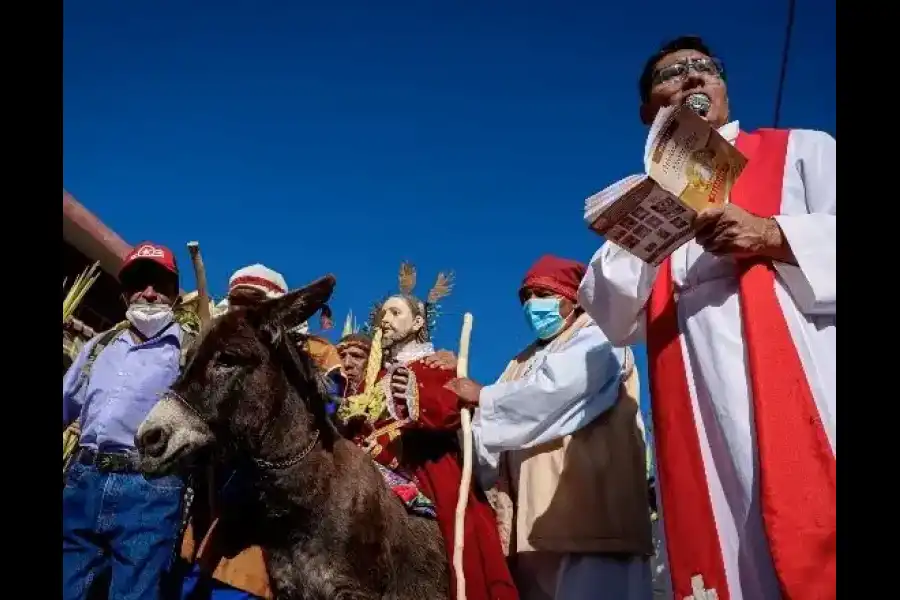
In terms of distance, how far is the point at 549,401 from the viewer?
4.27 meters

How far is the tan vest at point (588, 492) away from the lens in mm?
4219

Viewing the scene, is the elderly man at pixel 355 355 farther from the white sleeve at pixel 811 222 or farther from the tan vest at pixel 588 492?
the white sleeve at pixel 811 222

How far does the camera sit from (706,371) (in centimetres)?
300

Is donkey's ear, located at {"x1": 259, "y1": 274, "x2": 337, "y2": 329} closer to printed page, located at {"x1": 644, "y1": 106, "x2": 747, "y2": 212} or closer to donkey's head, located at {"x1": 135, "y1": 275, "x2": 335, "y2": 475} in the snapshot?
donkey's head, located at {"x1": 135, "y1": 275, "x2": 335, "y2": 475}

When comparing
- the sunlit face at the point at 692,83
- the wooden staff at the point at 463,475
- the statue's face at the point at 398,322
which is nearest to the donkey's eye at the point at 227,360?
the wooden staff at the point at 463,475

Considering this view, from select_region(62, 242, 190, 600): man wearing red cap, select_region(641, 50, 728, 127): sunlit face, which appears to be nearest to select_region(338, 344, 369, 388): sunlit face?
select_region(62, 242, 190, 600): man wearing red cap

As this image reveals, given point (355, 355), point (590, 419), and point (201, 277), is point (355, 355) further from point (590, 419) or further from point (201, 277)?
point (590, 419)

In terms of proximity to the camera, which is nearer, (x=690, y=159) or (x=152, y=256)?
(x=690, y=159)

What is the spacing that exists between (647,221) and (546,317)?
7.45ft

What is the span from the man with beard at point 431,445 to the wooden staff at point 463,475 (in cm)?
6

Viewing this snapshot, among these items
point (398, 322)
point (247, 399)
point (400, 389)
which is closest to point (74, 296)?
point (398, 322)

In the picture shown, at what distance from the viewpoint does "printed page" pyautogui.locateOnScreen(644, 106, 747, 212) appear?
2.76 meters
